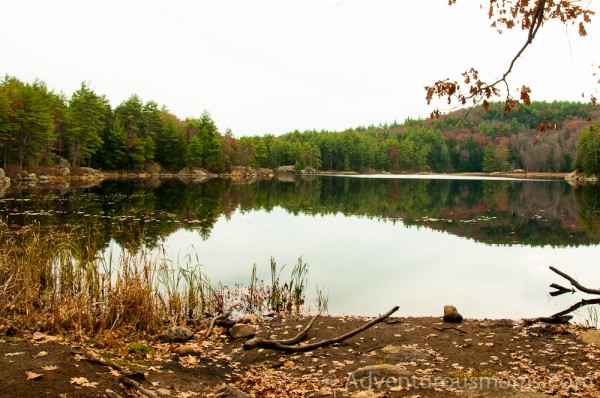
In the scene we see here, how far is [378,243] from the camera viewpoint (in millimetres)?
22344

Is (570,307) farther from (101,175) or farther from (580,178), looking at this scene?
(580,178)

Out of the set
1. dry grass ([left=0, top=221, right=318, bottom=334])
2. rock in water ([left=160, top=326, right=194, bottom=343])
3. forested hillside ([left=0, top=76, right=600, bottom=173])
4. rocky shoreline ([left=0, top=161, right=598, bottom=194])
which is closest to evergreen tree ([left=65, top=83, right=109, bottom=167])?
forested hillside ([left=0, top=76, right=600, bottom=173])

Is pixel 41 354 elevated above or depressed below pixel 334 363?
above

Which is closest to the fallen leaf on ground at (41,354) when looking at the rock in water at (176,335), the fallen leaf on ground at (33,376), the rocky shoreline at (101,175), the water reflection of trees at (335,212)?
the fallen leaf on ground at (33,376)

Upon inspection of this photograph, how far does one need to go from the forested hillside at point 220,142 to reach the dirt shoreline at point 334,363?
3.54 m

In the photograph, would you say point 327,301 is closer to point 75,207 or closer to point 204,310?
point 204,310

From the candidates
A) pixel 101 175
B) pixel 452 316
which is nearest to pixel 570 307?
pixel 452 316

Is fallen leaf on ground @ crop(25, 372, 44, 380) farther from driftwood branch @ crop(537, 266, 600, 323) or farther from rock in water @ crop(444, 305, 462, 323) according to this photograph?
driftwood branch @ crop(537, 266, 600, 323)

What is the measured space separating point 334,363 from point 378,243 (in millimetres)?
15141

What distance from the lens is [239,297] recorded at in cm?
1283

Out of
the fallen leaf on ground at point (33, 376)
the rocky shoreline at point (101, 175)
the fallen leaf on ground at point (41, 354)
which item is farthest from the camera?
the rocky shoreline at point (101, 175)

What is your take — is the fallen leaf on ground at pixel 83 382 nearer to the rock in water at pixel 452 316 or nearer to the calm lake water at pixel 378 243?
the calm lake water at pixel 378 243

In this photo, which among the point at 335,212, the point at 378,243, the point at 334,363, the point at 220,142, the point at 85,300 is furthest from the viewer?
the point at 220,142

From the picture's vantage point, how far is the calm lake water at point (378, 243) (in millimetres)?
13883
